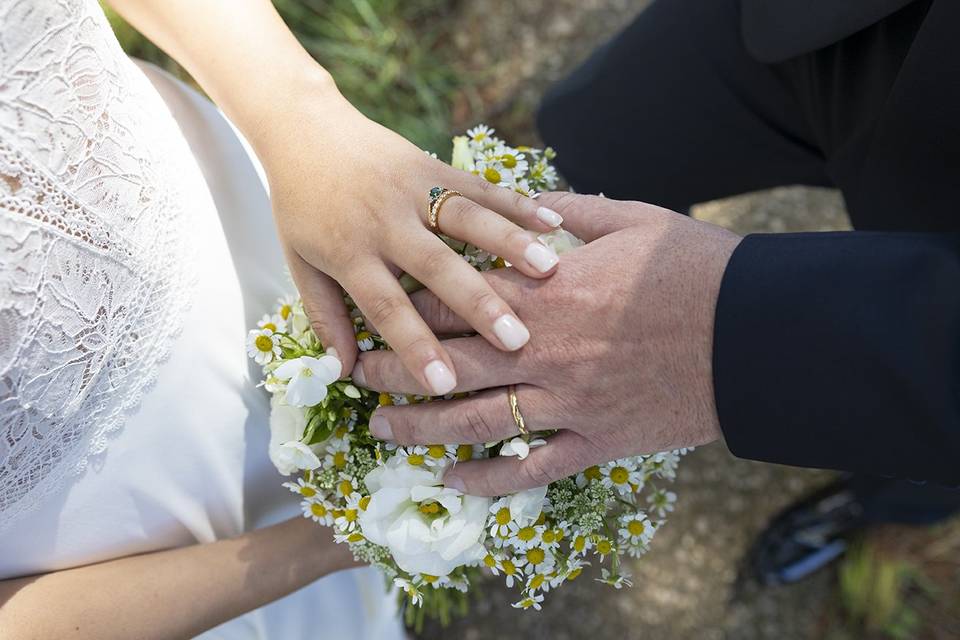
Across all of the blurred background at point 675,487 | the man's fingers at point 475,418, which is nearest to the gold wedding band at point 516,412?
the man's fingers at point 475,418

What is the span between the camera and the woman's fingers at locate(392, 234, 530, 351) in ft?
3.37

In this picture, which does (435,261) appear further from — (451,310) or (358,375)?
(358,375)

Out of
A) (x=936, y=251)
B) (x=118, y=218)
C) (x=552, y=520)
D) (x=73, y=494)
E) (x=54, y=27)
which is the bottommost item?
(x=552, y=520)

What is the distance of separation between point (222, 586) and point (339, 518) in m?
0.31

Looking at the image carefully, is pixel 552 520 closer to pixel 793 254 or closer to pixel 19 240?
pixel 793 254

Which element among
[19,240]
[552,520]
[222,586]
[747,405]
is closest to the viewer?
[19,240]

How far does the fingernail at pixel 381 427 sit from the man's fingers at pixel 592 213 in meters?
0.41

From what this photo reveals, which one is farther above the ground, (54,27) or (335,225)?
(54,27)

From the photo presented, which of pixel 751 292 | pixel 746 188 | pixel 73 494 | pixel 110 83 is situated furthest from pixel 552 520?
pixel 746 188

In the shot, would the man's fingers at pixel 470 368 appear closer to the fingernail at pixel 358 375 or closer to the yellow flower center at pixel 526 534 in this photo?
the fingernail at pixel 358 375

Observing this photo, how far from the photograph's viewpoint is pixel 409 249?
1.08 m

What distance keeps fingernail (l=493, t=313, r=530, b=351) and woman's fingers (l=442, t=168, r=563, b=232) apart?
0.53 feet

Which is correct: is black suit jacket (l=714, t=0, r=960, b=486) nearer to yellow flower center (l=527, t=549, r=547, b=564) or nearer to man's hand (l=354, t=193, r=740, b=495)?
man's hand (l=354, t=193, r=740, b=495)

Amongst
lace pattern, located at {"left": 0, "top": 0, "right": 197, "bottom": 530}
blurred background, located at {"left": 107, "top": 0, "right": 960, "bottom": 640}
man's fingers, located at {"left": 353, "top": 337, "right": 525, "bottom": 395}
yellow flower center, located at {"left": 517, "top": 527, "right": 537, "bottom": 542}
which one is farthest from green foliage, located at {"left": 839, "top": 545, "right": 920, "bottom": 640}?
lace pattern, located at {"left": 0, "top": 0, "right": 197, "bottom": 530}
